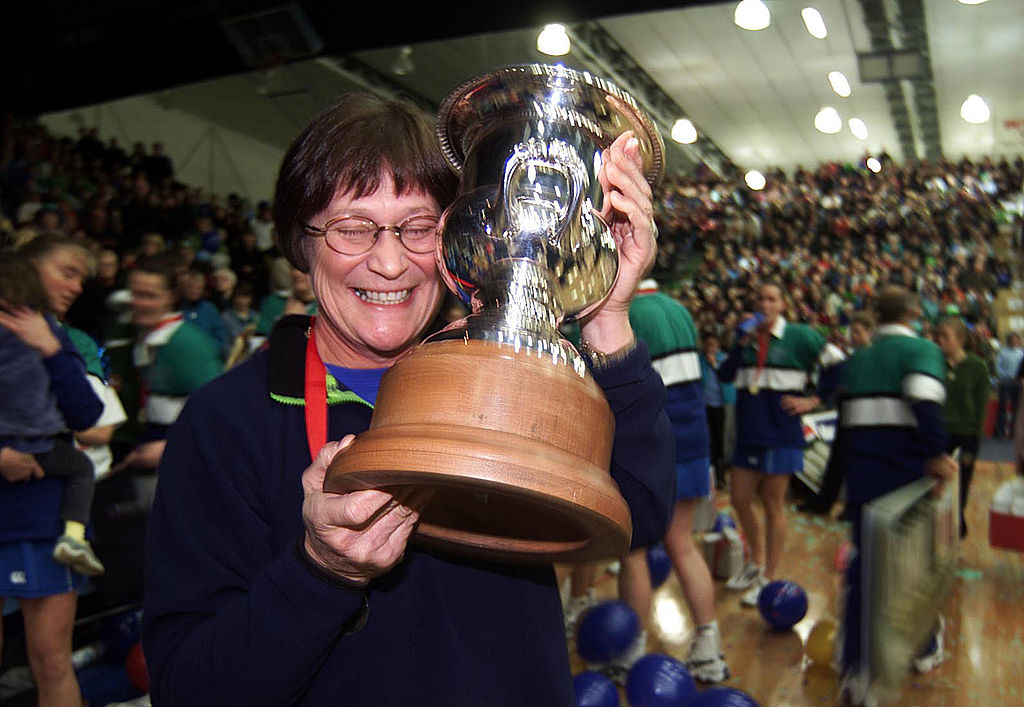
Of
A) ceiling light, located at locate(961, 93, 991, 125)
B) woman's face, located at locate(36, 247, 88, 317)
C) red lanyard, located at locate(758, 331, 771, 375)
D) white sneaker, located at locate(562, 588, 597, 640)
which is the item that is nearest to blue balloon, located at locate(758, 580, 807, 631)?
white sneaker, located at locate(562, 588, 597, 640)

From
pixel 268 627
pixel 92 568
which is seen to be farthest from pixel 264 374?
pixel 92 568

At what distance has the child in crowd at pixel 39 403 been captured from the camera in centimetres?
237

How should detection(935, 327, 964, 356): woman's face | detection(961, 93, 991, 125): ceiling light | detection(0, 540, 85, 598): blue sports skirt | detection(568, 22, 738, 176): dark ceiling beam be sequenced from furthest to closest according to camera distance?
1. detection(961, 93, 991, 125): ceiling light
2. detection(568, 22, 738, 176): dark ceiling beam
3. detection(935, 327, 964, 356): woman's face
4. detection(0, 540, 85, 598): blue sports skirt

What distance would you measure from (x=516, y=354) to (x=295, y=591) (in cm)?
30

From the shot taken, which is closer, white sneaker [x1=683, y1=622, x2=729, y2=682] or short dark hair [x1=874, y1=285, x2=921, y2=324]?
short dark hair [x1=874, y1=285, x2=921, y2=324]

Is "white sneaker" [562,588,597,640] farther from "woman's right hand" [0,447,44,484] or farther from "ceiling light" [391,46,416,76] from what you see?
"ceiling light" [391,46,416,76]

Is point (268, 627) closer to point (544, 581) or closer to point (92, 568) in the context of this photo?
point (544, 581)

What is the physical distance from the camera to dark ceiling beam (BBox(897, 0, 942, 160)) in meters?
8.02

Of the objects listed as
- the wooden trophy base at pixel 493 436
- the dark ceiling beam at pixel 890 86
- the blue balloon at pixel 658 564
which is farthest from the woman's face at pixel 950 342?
the wooden trophy base at pixel 493 436

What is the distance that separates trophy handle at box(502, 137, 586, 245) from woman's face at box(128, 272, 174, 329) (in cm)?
269

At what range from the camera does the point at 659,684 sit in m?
2.79

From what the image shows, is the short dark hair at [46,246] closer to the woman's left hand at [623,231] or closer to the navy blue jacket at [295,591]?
the navy blue jacket at [295,591]

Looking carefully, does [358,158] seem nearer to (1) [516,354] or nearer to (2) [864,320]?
(1) [516,354]

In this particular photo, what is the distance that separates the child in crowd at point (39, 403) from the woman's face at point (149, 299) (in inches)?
25.6
